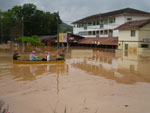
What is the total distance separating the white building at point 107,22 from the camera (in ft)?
123

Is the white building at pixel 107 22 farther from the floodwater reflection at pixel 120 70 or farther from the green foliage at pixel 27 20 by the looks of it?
the floodwater reflection at pixel 120 70

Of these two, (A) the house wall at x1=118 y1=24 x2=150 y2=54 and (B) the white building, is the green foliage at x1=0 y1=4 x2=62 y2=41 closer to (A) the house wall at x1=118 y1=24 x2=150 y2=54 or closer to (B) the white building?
(B) the white building

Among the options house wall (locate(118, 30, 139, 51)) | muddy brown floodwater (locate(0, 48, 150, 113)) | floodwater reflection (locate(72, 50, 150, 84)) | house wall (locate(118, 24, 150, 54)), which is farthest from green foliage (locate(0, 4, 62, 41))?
muddy brown floodwater (locate(0, 48, 150, 113))

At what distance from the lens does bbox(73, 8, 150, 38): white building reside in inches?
1474

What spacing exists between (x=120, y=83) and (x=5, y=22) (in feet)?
145

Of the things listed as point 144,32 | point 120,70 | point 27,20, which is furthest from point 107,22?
point 120,70

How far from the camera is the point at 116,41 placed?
114 ft

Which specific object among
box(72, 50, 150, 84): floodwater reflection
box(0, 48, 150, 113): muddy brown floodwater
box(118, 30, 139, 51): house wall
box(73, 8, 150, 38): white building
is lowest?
box(0, 48, 150, 113): muddy brown floodwater

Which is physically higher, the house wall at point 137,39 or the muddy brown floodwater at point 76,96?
the house wall at point 137,39

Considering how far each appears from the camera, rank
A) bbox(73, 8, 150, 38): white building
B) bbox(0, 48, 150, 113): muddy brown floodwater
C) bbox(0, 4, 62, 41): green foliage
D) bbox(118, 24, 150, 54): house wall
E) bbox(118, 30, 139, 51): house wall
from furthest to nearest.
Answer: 1. bbox(0, 4, 62, 41): green foliage
2. bbox(73, 8, 150, 38): white building
3. bbox(118, 30, 139, 51): house wall
4. bbox(118, 24, 150, 54): house wall
5. bbox(0, 48, 150, 113): muddy brown floodwater

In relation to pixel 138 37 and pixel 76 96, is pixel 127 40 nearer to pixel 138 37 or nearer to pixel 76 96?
pixel 138 37

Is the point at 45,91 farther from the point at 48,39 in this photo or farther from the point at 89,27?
the point at 89,27

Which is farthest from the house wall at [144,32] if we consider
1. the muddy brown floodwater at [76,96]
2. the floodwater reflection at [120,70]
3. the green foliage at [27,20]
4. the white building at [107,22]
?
the green foliage at [27,20]

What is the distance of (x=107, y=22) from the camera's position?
4084 centimetres
